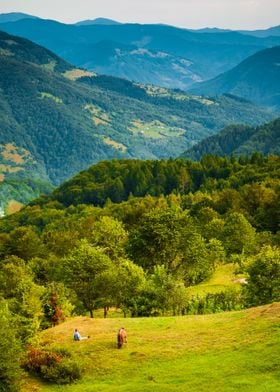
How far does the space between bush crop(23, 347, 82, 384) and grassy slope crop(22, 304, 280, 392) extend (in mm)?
1019

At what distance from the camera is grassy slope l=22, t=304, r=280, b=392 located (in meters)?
42.3

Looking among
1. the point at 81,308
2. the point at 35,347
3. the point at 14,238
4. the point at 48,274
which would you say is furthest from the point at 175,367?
the point at 14,238

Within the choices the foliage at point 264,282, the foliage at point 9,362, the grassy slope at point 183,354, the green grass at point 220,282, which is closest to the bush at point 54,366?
the grassy slope at point 183,354

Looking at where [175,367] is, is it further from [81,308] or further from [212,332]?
[81,308]

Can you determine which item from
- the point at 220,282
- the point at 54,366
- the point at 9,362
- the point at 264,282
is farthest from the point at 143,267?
the point at 9,362

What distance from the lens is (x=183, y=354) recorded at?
49156 millimetres

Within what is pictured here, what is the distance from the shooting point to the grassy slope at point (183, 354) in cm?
4231

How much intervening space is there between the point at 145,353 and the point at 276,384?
14805 millimetres

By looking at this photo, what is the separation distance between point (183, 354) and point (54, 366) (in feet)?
37.6

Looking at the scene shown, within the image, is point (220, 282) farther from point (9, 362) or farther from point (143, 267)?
point (9, 362)

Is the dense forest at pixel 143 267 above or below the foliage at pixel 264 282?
below

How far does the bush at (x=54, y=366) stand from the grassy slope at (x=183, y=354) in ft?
3.34

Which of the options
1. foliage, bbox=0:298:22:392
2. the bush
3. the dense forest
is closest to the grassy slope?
the bush

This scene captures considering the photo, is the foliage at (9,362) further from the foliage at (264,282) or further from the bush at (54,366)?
the foliage at (264,282)
